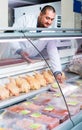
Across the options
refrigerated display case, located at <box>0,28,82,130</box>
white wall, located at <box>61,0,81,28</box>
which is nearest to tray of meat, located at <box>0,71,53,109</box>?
refrigerated display case, located at <box>0,28,82,130</box>

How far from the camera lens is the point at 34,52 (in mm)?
2201

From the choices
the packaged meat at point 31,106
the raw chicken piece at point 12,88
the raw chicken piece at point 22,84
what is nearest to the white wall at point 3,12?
the raw chicken piece at point 22,84

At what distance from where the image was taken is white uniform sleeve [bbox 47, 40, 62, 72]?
242 cm

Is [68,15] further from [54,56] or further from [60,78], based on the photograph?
[60,78]

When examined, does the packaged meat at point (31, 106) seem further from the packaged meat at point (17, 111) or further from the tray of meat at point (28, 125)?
the tray of meat at point (28, 125)

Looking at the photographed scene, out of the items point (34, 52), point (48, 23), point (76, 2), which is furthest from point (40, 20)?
point (76, 2)

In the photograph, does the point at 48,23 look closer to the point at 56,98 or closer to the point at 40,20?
the point at 40,20

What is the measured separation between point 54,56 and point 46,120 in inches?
36.7

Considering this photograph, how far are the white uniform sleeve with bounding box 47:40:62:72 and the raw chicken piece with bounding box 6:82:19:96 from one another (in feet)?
1.95

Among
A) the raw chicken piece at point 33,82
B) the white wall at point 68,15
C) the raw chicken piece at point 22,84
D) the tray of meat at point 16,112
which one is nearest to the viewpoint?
the tray of meat at point 16,112

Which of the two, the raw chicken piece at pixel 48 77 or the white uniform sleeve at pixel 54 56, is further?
the white uniform sleeve at pixel 54 56

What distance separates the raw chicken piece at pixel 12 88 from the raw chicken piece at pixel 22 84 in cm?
5

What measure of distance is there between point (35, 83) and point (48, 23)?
596 millimetres

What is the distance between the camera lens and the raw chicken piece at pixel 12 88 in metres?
1.87
